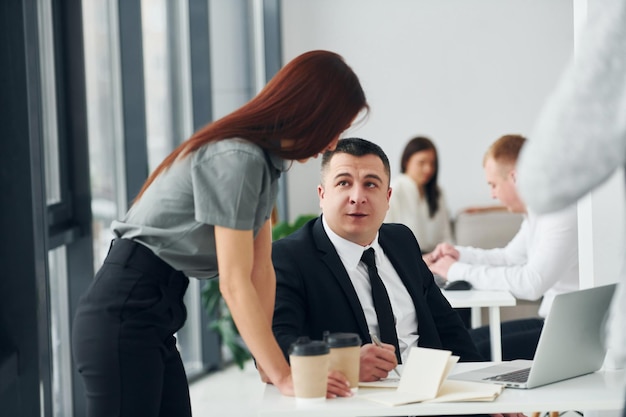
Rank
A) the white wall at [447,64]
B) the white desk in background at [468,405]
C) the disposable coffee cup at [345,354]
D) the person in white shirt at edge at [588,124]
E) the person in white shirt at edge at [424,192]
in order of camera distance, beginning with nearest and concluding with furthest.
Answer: the person in white shirt at edge at [588,124] → the white desk in background at [468,405] → the disposable coffee cup at [345,354] → the person in white shirt at edge at [424,192] → the white wall at [447,64]

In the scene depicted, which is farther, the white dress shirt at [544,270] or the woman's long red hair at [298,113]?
the white dress shirt at [544,270]

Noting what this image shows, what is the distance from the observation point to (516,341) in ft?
11.6

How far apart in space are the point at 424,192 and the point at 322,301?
172 inches

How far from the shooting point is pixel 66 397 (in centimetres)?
400

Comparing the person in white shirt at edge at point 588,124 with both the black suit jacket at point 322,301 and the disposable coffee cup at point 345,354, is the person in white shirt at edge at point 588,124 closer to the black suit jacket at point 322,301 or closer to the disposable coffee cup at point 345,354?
the disposable coffee cup at point 345,354

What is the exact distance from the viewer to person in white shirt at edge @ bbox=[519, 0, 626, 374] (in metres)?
1.11

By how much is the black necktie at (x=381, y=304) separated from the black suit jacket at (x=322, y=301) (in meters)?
0.09

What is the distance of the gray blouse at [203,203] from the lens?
6.15 feet

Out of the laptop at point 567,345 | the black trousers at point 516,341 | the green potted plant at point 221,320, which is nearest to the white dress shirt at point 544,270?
the black trousers at point 516,341

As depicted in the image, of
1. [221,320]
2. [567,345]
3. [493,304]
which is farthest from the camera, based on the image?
[221,320]

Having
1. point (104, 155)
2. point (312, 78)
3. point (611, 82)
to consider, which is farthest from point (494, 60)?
point (611, 82)

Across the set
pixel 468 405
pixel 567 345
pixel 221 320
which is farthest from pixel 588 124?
pixel 221 320

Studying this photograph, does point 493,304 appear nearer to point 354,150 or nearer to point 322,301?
point 354,150

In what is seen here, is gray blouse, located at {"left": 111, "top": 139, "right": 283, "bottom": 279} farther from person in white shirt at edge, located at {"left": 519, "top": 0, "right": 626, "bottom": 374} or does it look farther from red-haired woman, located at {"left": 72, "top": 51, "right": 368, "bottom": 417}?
person in white shirt at edge, located at {"left": 519, "top": 0, "right": 626, "bottom": 374}
